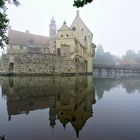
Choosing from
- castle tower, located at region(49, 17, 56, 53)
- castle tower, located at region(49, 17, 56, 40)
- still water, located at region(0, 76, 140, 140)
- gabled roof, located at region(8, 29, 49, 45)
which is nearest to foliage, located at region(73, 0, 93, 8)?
still water, located at region(0, 76, 140, 140)

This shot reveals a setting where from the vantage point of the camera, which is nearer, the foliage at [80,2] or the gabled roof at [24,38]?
the foliage at [80,2]

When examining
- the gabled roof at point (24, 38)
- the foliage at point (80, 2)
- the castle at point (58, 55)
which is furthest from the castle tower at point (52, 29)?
the foliage at point (80, 2)

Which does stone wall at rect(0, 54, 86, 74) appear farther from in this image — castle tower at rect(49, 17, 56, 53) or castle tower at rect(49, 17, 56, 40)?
castle tower at rect(49, 17, 56, 40)

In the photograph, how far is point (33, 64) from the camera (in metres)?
46.0

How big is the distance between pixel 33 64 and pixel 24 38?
981 inches

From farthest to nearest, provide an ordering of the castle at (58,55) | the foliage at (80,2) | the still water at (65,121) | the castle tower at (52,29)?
1. the castle tower at (52,29)
2. the castle at (58,55)
3. the still water at (65,121)
4. the foliage at (80,2)

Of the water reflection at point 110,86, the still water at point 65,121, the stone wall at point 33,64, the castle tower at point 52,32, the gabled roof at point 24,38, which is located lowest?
the still water at point 65,121

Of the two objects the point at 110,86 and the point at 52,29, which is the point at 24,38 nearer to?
the point at 52,29

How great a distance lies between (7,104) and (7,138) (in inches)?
252

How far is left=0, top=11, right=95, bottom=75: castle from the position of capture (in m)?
46.1

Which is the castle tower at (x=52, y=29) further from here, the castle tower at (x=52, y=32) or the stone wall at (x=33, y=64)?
the stone wall at (x=33, y=64)

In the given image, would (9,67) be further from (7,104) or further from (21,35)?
(7,104)

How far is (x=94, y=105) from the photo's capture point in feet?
47.2

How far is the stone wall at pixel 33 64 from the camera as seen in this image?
45.8 m
